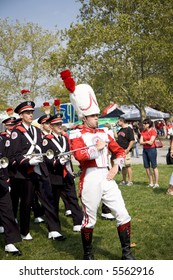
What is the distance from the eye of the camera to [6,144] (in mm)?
6352

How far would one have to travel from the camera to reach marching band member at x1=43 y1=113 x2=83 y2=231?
22.7ft

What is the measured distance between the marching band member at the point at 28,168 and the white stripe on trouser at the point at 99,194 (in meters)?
1.15

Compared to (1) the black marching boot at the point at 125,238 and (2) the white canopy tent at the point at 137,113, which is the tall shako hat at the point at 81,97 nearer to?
(1) the black marching boot at the point at 125,238

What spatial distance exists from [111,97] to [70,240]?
1155 inches

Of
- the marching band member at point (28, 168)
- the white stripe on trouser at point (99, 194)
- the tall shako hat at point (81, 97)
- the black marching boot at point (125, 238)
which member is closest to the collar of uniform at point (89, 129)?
the tall shako hat at point (81, 97)

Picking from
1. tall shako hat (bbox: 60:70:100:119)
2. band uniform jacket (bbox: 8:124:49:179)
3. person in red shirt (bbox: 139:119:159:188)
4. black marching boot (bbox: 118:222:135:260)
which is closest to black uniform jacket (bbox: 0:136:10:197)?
band uniform jacket (bbox: 8:124:49:179)

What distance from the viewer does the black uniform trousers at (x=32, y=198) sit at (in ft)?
21.0

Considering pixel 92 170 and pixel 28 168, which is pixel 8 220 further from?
pixel 92 170

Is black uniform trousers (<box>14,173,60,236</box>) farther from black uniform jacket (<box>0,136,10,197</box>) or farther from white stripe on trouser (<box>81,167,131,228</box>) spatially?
white stripe on trouser (<box>81,167,131,228</box>)

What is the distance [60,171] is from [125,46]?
26.3 meters

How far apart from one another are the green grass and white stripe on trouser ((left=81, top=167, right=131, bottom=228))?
0.75 meters

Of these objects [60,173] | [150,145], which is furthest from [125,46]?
[60,173]
